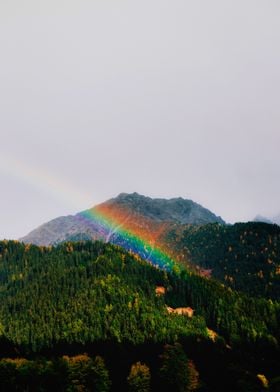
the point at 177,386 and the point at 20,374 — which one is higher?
the point at 20,374

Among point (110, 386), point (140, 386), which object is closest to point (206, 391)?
point (140, 386)

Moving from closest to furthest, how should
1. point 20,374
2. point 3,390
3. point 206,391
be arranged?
1. point 3,390
2. point 20,374
3. point 206,391

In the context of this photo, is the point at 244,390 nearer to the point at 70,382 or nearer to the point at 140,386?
the point at 140,386

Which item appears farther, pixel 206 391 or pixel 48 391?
pixel 206 391

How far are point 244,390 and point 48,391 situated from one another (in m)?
85.2

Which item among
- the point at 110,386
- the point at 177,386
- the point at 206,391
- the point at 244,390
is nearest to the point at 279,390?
the point at 244,390

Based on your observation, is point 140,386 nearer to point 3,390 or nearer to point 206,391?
point 206,391

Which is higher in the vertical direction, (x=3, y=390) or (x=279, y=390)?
(x=3, y=390)

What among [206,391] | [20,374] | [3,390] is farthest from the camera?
[206,391]

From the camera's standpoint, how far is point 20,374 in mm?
183875

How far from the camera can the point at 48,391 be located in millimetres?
180125

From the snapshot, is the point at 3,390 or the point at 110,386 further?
the point at 110,386

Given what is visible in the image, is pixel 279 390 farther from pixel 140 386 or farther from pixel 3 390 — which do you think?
pixel 3 390

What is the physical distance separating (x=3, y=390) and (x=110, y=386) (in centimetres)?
4702
